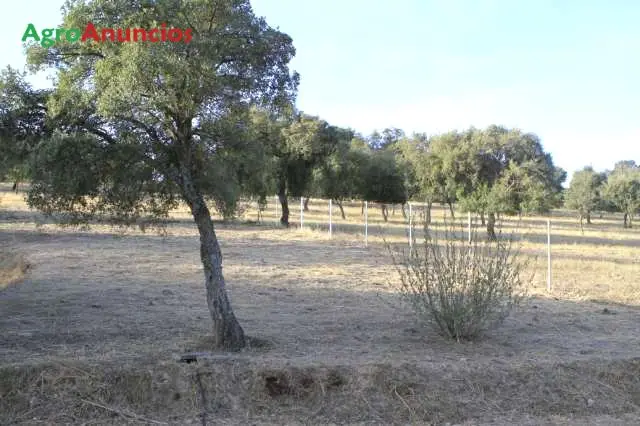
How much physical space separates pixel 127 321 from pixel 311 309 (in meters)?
3.03

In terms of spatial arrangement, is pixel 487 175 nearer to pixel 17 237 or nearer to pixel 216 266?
pixel 17 237

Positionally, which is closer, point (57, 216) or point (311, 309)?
point (57, 216)

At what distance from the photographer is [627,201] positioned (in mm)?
55875

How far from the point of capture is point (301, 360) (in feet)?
20.6

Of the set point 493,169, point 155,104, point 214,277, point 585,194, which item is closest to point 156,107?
point 155,104

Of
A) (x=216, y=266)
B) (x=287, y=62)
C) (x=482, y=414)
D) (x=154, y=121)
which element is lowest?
(x=482, y=414)

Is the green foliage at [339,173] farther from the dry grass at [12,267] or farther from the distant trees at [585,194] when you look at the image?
the distant trees at [585,194]

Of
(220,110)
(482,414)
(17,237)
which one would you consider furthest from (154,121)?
(17,237)

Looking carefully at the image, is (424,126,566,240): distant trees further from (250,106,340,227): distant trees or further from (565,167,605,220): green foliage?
(565,167,605,220): green foliage

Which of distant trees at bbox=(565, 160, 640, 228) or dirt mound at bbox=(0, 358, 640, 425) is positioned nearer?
dirt mound at bbox=(0, 358, 640, 425)

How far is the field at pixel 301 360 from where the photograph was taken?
5512mm

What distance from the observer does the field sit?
5.51m

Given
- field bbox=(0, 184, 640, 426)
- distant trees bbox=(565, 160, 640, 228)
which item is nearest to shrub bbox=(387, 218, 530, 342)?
field bbox=(0, 184, 640, 426)

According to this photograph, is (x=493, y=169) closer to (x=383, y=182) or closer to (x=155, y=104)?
(x=383, y=182)
